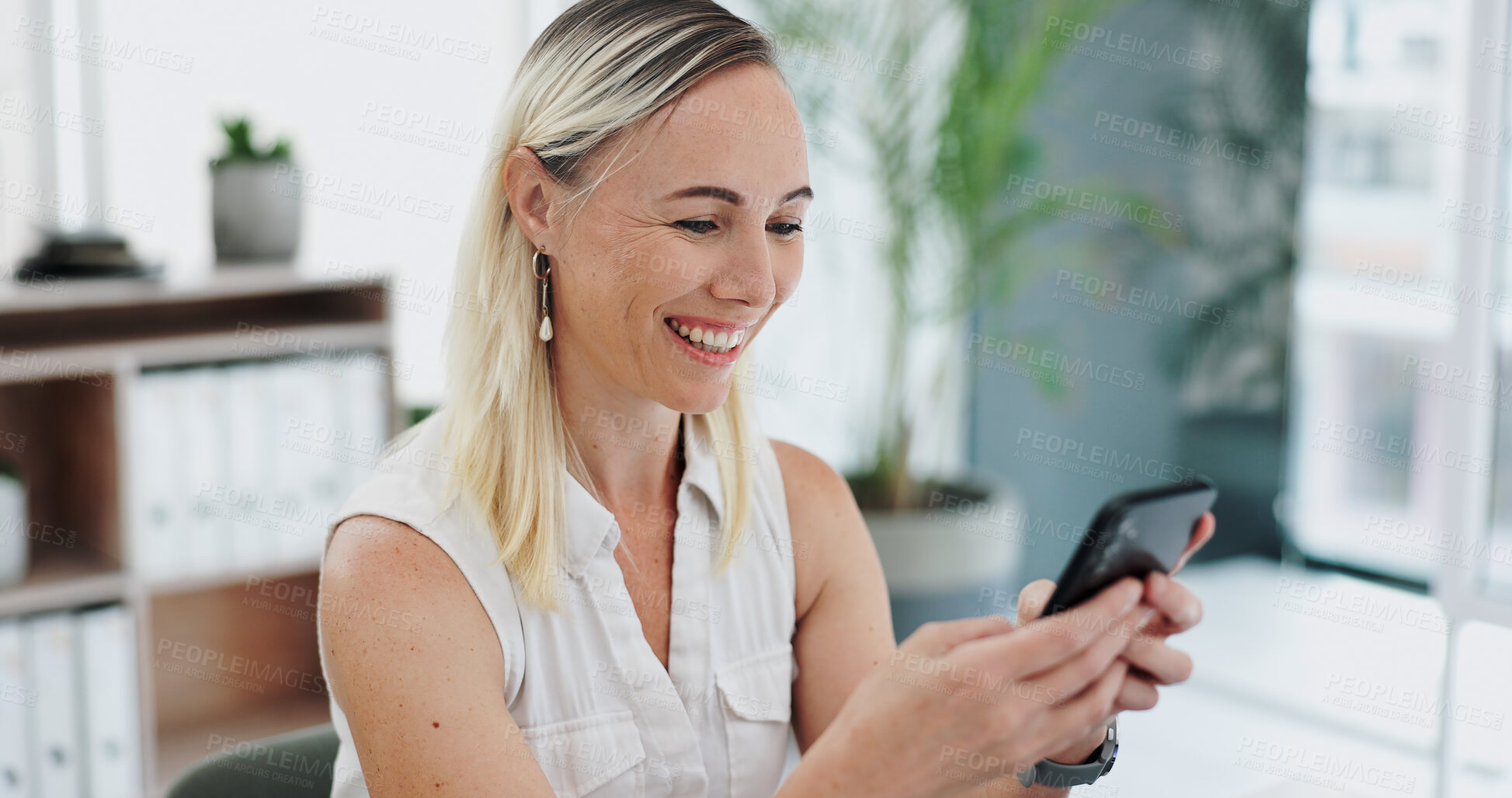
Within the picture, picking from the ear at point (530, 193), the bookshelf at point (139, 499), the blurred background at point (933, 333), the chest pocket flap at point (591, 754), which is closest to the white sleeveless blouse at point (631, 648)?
the chest pocket flap at point (591, 754)

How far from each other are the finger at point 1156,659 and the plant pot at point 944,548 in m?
1.92

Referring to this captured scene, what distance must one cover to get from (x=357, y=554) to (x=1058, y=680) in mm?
650

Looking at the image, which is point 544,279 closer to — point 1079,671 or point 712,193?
point 712,193

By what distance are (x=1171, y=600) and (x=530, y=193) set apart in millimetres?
725

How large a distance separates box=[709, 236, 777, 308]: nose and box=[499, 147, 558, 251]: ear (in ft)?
0.60

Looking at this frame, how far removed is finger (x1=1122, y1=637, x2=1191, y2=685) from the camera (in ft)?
3.20

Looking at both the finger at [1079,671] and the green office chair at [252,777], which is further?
the green office chair at [252,777]

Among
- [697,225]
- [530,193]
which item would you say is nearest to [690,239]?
[697,225]

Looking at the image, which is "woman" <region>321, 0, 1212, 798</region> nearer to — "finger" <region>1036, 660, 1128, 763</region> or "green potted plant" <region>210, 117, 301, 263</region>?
"finger" <region>1036, 660, 1128, 763</region>

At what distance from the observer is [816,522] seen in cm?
149

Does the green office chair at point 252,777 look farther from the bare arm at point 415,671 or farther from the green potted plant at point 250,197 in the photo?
the green potted plant at point 250,197

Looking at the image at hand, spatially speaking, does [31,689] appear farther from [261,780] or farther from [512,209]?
[512,209]

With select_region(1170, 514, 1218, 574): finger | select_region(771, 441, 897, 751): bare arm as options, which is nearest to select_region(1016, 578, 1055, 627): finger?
select_region(1170, 514, 1218, 574): finger

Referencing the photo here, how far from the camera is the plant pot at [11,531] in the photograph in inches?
89.1
